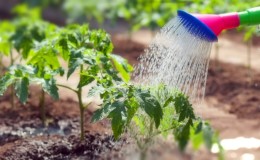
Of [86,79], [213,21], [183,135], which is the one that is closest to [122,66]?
[86,79]

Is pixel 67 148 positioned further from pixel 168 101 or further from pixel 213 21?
pixel 213 21

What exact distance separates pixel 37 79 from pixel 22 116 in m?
0.99

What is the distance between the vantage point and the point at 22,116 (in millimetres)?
5133

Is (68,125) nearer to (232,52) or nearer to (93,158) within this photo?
(93,158)

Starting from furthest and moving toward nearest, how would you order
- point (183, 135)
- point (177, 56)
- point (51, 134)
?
point (51, 134), point (177, 56), point (183, 135)

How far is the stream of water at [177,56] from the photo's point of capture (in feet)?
12.8

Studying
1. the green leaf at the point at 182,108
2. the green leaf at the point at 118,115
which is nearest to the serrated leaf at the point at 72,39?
the green leaf at the point at 118,115

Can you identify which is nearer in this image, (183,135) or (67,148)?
(183,135)

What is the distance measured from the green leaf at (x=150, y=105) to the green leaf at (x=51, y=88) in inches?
29.8

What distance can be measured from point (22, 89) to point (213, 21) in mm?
1266

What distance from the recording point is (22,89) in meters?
4.12

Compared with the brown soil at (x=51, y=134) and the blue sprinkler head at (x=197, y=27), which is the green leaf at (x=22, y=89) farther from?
the blue sprinkler head at (x=197, y=27)

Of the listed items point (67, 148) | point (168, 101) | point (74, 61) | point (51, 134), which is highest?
point (74, 61)

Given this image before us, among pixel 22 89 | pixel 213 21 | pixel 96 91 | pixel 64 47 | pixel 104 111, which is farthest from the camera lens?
pixel 64 47
